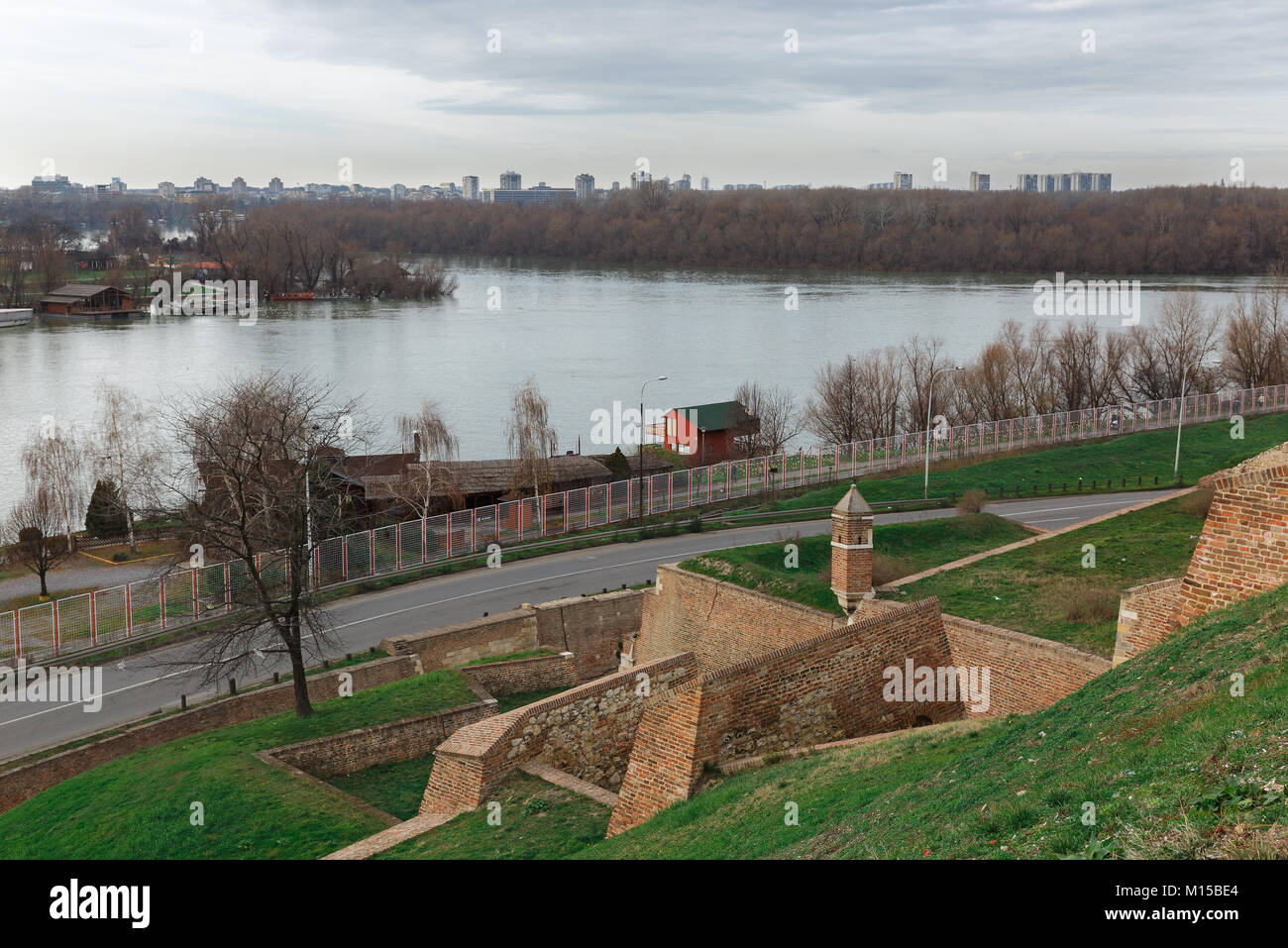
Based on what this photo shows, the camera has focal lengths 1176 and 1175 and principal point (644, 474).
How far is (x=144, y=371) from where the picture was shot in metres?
64.6

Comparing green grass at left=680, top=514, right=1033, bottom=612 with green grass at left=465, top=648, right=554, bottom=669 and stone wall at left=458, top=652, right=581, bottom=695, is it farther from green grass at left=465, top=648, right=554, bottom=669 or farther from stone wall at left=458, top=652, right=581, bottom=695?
green grass at left=465, top=648, right=554, bottom=669

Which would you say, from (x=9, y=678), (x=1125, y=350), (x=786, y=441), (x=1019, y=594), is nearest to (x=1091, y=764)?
(x=1019, y=594)

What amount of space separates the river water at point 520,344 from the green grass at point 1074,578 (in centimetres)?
2866

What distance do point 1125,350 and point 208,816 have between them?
53.5 meters

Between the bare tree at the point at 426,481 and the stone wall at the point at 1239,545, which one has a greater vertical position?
the stone wall at the point at 1239,545

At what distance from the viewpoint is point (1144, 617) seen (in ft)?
42.7

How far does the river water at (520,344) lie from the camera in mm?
55969

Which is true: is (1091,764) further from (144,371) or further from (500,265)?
(500,265)

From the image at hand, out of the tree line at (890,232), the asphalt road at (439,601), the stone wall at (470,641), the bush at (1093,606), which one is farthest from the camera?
the tree line at (890,232)

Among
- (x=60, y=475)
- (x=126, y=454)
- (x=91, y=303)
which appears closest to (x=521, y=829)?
(x=60, y=475)

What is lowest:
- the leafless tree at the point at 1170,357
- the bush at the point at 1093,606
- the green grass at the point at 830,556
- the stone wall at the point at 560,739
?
the stone wall at the point at 560,739
